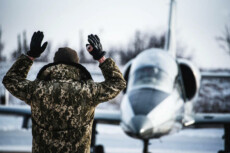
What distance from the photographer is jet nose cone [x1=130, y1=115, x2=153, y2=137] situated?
182 inches

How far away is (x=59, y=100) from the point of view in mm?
2391

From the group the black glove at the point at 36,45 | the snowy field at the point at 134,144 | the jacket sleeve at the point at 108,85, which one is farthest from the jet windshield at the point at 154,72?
the black glove at the point at 36,45

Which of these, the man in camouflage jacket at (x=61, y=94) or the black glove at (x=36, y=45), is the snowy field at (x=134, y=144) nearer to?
the man in camouflage jacket at (x=61, y=94)

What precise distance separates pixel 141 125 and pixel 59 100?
98.0 inches

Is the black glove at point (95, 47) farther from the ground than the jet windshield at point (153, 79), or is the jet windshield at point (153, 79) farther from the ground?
the black glove at point (95, 47)

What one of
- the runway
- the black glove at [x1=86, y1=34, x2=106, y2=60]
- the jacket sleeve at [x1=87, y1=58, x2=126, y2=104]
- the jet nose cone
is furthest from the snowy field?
the black glove at [x1=86, y1=34, x2=106, y2=60]

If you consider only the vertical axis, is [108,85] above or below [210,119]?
above

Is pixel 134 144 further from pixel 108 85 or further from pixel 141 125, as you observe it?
pixel 108 85

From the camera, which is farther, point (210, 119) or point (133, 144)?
point (133, 144)

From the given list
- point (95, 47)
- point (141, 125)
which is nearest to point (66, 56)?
point (95, 47)

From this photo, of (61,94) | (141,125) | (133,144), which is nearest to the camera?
(61,94)

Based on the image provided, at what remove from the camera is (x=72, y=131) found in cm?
241

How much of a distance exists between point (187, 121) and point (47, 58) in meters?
29.0

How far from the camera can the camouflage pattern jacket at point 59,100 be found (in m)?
2.39
